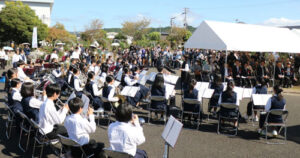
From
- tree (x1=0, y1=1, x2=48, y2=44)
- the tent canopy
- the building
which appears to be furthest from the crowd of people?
the building

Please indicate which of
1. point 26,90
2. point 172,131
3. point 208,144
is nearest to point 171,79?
point 208,144

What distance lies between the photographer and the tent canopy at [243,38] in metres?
9.98

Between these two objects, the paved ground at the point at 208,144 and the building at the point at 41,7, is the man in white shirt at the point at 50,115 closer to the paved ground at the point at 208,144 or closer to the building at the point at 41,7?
the paved ground at the point at 208,144

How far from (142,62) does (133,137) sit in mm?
21371

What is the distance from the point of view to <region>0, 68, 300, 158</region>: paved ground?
222 inches

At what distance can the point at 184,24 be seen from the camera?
4659cm

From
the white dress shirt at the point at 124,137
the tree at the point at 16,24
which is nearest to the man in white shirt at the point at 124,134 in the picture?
the white dress shirt at the point at 124,137

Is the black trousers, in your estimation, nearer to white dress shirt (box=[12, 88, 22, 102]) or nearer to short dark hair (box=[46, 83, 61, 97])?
short dark hair (box=[46, 83, 61, 97])

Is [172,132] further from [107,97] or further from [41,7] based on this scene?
[41,7]

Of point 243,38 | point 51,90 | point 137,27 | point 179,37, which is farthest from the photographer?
point 137,27

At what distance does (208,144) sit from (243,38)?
564cm

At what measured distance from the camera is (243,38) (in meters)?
10.4

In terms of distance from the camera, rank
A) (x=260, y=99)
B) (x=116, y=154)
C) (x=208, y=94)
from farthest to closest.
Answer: (x=208, y=94) → (x=260, y=99) → (x=116, y=154)

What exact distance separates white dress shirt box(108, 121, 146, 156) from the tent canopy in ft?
22.1
